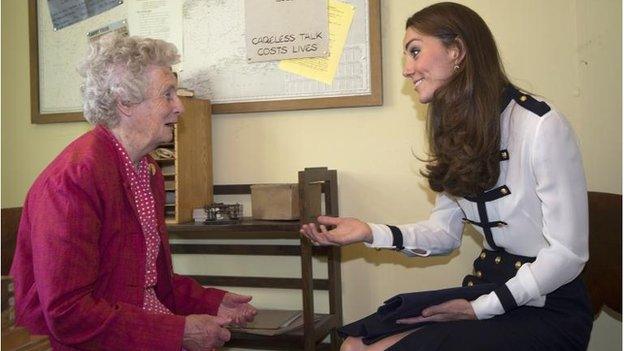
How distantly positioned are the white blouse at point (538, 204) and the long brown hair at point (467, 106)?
0.04 metres

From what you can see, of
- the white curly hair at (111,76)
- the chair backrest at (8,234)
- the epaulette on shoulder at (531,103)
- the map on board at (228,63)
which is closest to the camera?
the epaulette on shoulder at (531,103)

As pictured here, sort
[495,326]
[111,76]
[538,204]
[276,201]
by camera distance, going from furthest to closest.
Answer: [276,201] → [111,76] → [538,204] → [495,326]

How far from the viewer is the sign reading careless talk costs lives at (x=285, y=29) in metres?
2.23

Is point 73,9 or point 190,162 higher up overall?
point 73,9

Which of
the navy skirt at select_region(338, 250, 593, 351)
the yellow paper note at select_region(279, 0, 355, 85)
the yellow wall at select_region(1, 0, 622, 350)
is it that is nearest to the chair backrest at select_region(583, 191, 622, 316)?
the yellow wall at select_region(1, 0, 622, 350)

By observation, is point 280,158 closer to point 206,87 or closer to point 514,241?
point 206,87

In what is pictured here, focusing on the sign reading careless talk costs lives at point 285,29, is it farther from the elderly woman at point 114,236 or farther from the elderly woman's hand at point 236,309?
the elderly woman's hand at point 236,309

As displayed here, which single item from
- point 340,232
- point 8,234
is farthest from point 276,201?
point 8,234

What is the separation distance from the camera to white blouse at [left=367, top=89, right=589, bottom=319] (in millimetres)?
1312

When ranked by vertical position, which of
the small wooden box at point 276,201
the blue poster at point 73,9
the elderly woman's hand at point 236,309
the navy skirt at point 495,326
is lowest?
the elderly woman's hand at point 236,309

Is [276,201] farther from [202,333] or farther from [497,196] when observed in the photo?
[497,196]

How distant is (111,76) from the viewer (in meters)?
1.55

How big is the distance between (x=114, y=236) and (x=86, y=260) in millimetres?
128

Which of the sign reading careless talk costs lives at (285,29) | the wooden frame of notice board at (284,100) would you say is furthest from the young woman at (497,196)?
the sign reading careless talk costs lives at (285,29)
